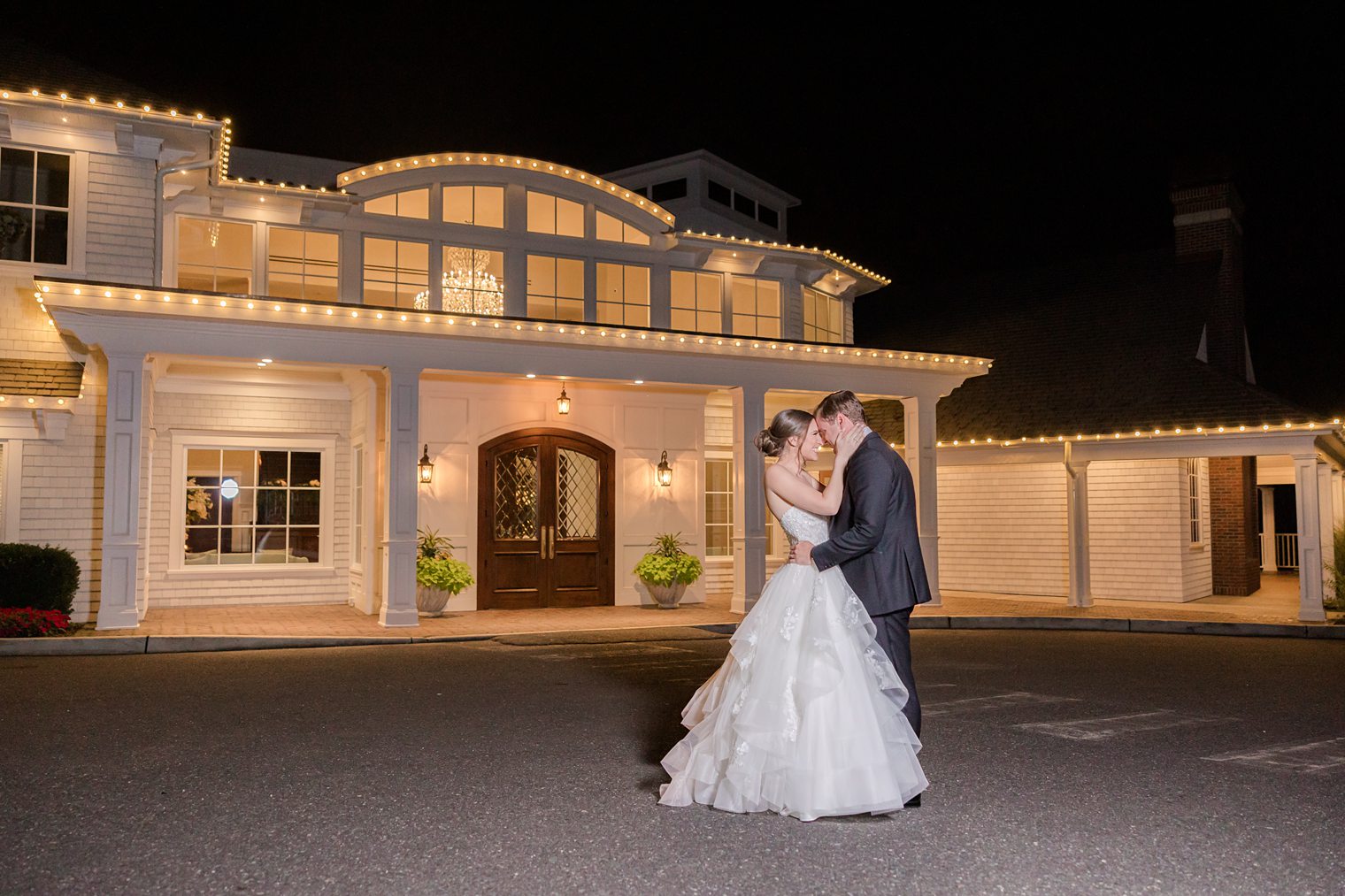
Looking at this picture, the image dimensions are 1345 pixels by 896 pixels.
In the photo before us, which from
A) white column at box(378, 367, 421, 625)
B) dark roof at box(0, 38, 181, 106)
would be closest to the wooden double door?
white column at box(378, 367, 421, 625)

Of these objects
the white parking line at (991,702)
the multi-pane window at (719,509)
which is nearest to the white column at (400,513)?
the multi-pane window at (719,509)

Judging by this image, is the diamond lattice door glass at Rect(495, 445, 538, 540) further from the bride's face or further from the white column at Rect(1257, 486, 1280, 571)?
the white column at Rect(1257, 486, 1280, 571)

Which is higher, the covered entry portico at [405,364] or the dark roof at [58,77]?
the dark roof at [58,77]

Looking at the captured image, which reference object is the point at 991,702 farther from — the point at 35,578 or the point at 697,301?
the point at 697,301

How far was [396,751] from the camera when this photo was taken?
6051 mm

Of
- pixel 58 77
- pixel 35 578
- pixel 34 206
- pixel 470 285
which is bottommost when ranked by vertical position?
pixel 35 578

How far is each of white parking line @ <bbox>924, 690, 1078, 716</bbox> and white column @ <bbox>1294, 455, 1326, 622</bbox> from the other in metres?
8.20

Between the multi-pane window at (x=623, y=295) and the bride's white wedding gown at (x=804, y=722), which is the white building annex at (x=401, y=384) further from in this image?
the bride's white wedding gown at (x=804, y=722)

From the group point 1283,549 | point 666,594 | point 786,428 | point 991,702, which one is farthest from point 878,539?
point 1283,549

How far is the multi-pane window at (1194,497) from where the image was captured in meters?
17.8

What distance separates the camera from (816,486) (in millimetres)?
5141

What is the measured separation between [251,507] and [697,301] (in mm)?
7689

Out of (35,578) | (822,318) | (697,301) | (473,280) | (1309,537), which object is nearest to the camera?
(35,578)

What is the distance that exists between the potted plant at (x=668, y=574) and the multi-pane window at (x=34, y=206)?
28.5 ft
